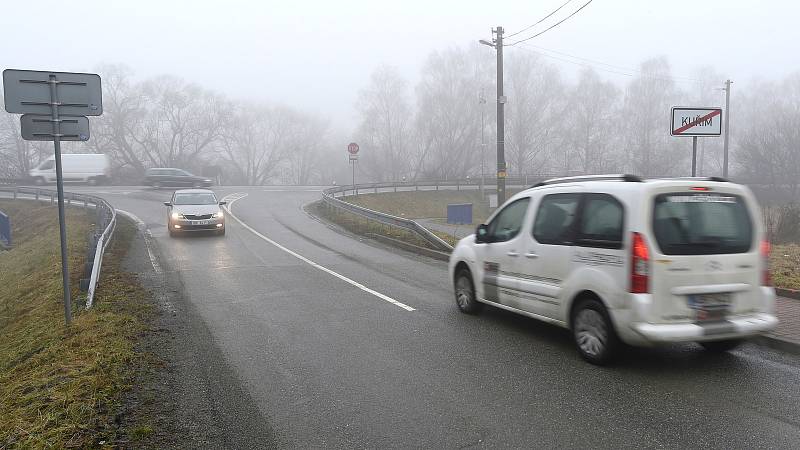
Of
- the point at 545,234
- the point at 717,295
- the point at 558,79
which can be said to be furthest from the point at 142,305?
the point at 558,79

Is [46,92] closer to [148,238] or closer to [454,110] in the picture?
[148,238]

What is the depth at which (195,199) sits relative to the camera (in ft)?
63.3

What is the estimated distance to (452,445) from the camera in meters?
3.97

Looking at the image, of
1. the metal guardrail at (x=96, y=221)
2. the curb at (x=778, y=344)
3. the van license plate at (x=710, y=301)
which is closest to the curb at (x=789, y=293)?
the curb at (x=778, y=344)

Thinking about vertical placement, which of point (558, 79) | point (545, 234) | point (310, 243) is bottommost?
point (310, 243)

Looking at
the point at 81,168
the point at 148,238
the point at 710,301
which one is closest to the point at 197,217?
the point at 148,238

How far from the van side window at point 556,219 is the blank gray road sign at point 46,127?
223 inches

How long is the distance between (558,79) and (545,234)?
58844mm

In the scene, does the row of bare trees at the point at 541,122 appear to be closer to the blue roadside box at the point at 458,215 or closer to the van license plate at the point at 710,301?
the blue roadside box at the point at 458,215

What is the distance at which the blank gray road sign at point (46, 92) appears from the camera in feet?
21.7

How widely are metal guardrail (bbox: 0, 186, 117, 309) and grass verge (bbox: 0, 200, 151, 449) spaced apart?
0.97ft

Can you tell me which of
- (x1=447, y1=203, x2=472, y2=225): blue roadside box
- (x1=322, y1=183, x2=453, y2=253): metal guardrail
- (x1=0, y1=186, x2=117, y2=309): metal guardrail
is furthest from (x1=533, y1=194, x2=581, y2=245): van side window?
(x1=447, y1=203, x2=472, y2=225): blue roadside box

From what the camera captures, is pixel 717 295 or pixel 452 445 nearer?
pixel 452 445

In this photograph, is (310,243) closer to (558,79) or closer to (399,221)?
(399,221)
